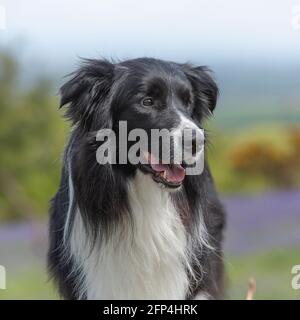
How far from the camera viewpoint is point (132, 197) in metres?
5.31

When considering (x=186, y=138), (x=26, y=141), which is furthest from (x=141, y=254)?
(x=26, y=141)

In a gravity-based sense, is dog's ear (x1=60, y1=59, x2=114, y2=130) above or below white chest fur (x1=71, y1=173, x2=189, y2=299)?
above

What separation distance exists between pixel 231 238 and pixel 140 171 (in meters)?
9.75

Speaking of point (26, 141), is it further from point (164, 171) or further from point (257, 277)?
point (164, 171)

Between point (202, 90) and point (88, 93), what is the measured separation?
86 cm

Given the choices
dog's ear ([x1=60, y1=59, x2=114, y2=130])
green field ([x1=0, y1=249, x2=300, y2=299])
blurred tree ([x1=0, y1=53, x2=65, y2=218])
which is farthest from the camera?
blurred tree ([x1=0, y1=53, x2=65, y2=218])

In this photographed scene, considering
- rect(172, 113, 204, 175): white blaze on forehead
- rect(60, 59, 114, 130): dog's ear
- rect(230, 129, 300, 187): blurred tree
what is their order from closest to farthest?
rect(172, 113, 204, 175): white blaze on forehead → rect(60, 59, 114, 130): dog's ear → rect(230, 129, 300, 187): blurred tree

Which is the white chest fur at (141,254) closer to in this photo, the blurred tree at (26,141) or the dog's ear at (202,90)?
the dog's ear at (202,90)

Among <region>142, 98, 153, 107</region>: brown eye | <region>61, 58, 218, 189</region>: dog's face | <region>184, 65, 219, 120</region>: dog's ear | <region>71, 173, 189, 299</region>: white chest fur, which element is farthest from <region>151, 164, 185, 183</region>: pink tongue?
<region>184, 65, 219, 120</region>: dog's ear

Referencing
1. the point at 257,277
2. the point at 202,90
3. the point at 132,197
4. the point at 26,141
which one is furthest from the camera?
the point at 26,141

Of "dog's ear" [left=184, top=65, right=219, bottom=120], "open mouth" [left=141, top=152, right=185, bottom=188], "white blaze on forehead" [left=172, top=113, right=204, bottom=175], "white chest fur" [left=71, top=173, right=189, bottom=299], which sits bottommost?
"white chest fur" [left=71, top=173, right=189, bottom=299]

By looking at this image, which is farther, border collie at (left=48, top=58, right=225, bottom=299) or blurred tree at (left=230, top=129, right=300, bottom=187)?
blurred tree at (left=230, top=129, right=300, bottom=187)

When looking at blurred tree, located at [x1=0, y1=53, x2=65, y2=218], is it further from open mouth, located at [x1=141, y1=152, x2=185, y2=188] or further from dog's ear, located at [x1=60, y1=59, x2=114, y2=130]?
open mouth, located at [x1=141, y1=152, x2=185, y2=188]

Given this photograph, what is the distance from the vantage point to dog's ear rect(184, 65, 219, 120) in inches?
221
